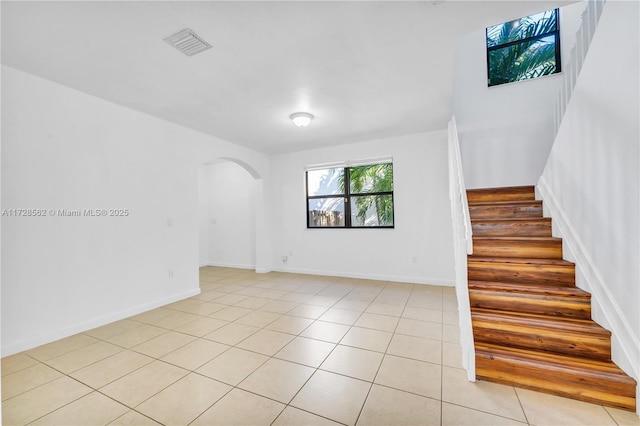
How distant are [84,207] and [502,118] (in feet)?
18.1

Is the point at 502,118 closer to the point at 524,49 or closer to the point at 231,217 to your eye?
the point at 524,49

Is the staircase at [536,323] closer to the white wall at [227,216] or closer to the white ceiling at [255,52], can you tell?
the white ceiling at [255,52]

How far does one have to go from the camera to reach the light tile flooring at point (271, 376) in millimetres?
1573

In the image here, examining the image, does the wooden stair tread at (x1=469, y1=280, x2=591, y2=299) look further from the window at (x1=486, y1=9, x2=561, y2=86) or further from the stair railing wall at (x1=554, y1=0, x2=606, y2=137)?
the window at (x1=486, y1=9, x2=561, y2=86)

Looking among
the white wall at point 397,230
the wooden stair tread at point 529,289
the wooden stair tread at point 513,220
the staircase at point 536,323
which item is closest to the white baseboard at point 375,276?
the white wall at point 397,230

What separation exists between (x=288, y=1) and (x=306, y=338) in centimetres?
266

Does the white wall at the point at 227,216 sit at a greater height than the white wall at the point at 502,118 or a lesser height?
lesser

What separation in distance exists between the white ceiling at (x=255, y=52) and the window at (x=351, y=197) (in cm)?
154

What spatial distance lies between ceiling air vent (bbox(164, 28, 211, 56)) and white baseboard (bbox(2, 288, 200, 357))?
111 inches

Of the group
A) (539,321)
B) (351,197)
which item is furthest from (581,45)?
(351,197)

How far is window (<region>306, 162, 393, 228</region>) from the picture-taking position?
16.0 feet

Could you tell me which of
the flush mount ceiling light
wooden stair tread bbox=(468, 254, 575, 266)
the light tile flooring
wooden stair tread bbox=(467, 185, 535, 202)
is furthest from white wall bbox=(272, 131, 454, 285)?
wooden stair tread bbox=(468, 254, 575, 266)

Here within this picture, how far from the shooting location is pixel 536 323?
6.43 ft

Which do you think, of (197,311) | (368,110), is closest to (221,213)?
(197,311)
